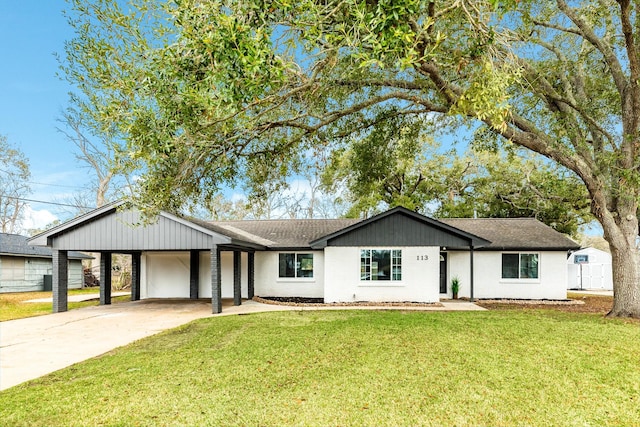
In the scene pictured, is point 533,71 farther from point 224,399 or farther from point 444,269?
point 224,399

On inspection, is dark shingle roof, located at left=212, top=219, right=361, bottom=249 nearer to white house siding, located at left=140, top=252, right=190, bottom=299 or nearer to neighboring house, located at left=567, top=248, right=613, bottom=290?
white house siding, located at left=140, top=252, right=190, bottom=299

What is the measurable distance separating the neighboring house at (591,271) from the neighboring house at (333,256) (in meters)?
9.11

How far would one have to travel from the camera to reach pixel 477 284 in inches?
643

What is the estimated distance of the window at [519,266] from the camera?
1617 centimetres

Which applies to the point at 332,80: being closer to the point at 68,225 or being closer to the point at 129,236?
the point at 129,236

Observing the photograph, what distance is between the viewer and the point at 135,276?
1650cm

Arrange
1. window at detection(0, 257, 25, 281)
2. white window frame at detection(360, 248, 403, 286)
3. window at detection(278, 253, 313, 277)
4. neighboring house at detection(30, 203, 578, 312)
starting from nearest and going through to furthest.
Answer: neighboring house at detection(30, 203, 578, 312) < white window frame at detection(360, 248, 403, 286) < window at detection(278, 253, 313, 277) < window at detection(0, 257, 25, 281)

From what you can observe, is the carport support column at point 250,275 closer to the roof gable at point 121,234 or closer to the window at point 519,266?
the roof gable at point 121,234

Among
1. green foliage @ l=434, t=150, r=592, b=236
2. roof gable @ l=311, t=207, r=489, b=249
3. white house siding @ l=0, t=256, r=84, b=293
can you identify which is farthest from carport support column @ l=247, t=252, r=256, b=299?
white house siding @ l=0, t=256, r=84, b=293

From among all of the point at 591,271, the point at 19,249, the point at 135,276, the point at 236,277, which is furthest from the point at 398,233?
the point at 19,249

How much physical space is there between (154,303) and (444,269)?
12.2 meters

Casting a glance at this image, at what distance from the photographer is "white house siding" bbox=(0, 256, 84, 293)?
21.7 meters

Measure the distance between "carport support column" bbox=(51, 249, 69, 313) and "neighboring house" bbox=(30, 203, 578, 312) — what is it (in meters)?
0.04

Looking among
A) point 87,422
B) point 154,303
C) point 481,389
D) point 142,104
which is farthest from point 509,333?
point 154,303
